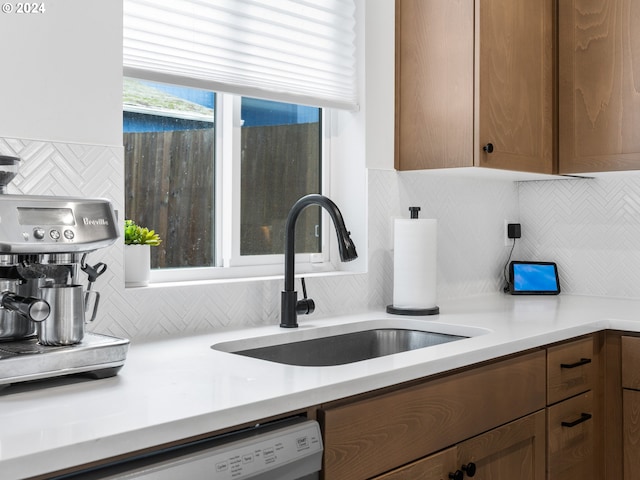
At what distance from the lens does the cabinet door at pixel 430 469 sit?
1.46m

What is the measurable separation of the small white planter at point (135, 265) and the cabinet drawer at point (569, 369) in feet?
3.75

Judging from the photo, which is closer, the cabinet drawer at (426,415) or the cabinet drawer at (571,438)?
the cabinet drawer at (426,415)

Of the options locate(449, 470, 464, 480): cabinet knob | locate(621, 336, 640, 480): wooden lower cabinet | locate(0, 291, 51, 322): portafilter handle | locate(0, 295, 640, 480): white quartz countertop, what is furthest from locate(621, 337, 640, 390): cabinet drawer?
locate(0, 291, 51, 322): portafilter handle

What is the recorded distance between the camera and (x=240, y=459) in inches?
44.4

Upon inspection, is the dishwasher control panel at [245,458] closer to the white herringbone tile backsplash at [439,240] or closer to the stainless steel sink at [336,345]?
the stainless steel sink at [336,345]

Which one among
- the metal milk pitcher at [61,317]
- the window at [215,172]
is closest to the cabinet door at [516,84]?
the window at [215,172]

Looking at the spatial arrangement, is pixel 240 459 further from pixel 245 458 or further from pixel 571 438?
pixel 571 438

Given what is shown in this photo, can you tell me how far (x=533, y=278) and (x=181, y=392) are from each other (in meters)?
2.07

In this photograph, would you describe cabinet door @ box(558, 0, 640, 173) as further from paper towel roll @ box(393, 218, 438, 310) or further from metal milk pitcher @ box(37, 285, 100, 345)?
metal milk pitcher @ box(37, 285, 100, 345)

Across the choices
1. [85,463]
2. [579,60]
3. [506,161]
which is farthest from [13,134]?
[579,60]

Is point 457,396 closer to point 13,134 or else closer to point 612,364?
point 612,364

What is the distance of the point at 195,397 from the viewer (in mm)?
1179

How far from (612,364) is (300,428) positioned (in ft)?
4.48

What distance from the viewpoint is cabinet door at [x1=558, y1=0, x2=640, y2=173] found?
252 centimetres
